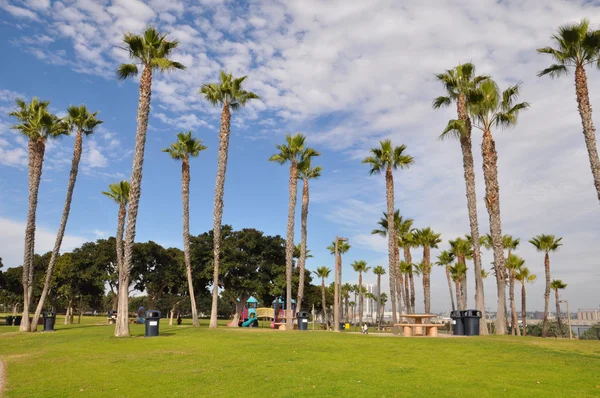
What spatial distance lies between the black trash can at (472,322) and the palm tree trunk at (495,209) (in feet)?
A: 5.35

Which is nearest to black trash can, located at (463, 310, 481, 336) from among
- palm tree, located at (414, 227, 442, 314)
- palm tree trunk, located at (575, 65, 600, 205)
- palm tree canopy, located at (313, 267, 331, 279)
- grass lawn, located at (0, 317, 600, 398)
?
grass lawn, located at (0, 317, 600, 398)

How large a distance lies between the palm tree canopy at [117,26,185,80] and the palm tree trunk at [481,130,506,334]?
20.7m

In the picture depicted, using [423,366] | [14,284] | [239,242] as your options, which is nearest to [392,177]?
[239,242]

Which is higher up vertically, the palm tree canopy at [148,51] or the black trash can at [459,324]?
the palm tree canopy at [148,51]

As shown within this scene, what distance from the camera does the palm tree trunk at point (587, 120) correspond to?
67.8 ft

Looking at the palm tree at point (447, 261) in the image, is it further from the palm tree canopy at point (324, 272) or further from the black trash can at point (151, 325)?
the black trash can at point (151, 325)

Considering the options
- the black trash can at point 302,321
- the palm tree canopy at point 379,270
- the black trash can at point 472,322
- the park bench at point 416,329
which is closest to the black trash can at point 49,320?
the black trash can at point 302,321

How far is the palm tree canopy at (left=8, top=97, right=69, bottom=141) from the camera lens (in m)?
37.2

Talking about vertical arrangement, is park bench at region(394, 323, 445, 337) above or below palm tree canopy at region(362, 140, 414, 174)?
below

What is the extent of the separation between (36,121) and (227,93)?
15844 mm

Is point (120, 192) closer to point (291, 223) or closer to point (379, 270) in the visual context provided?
point (291, 223)

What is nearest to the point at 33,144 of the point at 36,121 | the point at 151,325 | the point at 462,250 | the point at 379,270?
the point at 36,121

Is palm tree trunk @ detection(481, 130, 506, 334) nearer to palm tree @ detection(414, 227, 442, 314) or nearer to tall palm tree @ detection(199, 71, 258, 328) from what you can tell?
tall palm tree @ detection(199, 71, 258, 328)

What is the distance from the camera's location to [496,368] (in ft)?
42.7
